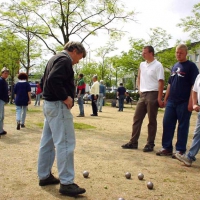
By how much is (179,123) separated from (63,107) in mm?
3265

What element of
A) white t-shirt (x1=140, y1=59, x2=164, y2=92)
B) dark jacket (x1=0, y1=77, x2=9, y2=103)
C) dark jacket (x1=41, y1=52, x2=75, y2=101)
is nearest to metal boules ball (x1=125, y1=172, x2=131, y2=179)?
dark jacket (x1=41, y1=52, x2=75, y2=101)

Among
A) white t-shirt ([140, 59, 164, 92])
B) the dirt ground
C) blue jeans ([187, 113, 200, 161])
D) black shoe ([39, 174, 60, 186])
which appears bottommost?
the dirt ground

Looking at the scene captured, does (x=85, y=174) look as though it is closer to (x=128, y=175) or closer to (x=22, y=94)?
(x=128, y=175)

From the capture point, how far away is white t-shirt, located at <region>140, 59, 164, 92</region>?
6.86 metres

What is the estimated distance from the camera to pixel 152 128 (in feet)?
23.4

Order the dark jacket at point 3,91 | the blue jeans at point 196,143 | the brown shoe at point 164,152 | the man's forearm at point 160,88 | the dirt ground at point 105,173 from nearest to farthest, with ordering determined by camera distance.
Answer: the dirt ground at point 105,173 → the blue jeans at point 196,143 → the brown shoe at point 164,152 → the man's forearm at point 160,88 → the dark jacket at point 3,91

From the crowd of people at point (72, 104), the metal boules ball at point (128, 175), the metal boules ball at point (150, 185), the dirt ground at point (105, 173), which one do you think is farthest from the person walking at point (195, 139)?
the metal boules ball at point (150, 185)

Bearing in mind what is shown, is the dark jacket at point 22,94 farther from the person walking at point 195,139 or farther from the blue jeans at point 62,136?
the blue jeans at point 62,136

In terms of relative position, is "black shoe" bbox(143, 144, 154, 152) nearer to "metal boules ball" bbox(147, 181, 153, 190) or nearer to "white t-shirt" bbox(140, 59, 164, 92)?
"white t-shirt" bbox(140, 59, 164, 92)

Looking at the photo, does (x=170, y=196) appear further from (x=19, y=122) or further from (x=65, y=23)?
(x=65, y=23)

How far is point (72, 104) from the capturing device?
13.5ft

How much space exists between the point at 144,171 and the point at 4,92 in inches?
194

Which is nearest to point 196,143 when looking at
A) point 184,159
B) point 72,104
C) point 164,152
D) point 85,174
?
point 184,159

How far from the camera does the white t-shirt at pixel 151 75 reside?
686 centimetres
